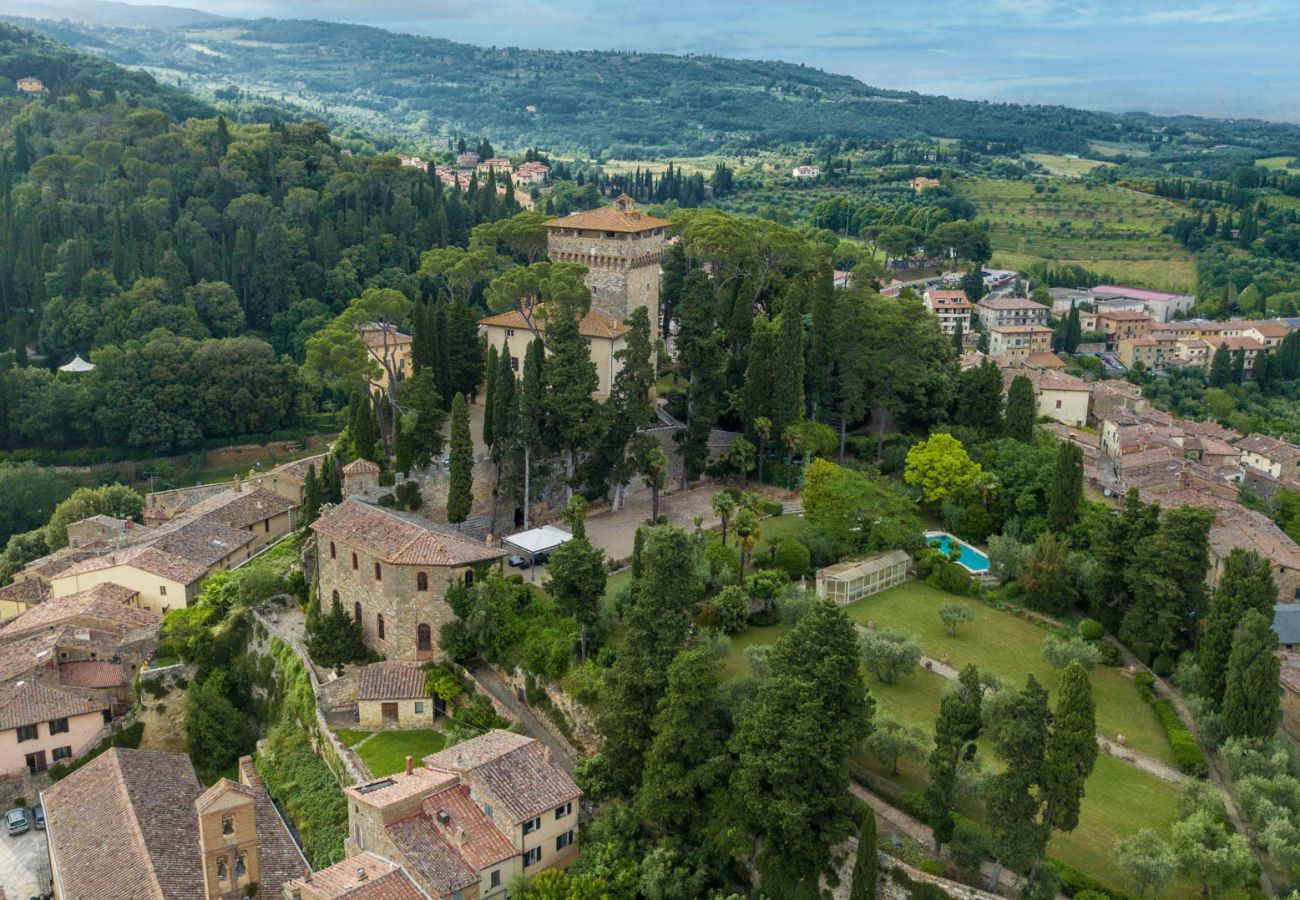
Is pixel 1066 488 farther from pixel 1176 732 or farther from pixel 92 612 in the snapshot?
pixel 92 612

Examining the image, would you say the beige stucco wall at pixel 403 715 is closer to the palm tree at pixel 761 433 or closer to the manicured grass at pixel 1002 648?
the manicured grass at pixel 1002 648

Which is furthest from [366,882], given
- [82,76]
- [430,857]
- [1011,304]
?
[82,76]

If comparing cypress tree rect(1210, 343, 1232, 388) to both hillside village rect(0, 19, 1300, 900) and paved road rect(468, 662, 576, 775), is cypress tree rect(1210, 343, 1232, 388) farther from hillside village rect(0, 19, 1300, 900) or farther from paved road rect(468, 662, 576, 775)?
paved road rect(468, 662, 576, 775)

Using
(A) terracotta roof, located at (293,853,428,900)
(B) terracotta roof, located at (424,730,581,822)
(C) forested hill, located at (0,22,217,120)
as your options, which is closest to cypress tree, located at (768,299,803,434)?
(B) terracotta roof, located at (424,730,581,822)

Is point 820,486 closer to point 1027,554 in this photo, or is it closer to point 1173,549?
point 1027,554

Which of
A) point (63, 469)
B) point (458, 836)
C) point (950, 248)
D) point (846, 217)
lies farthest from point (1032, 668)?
point (846, 217)

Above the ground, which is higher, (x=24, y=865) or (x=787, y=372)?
(x=787, y=372)

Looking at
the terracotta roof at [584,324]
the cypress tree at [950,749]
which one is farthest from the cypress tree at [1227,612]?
the terracotta roof at [584,324]
